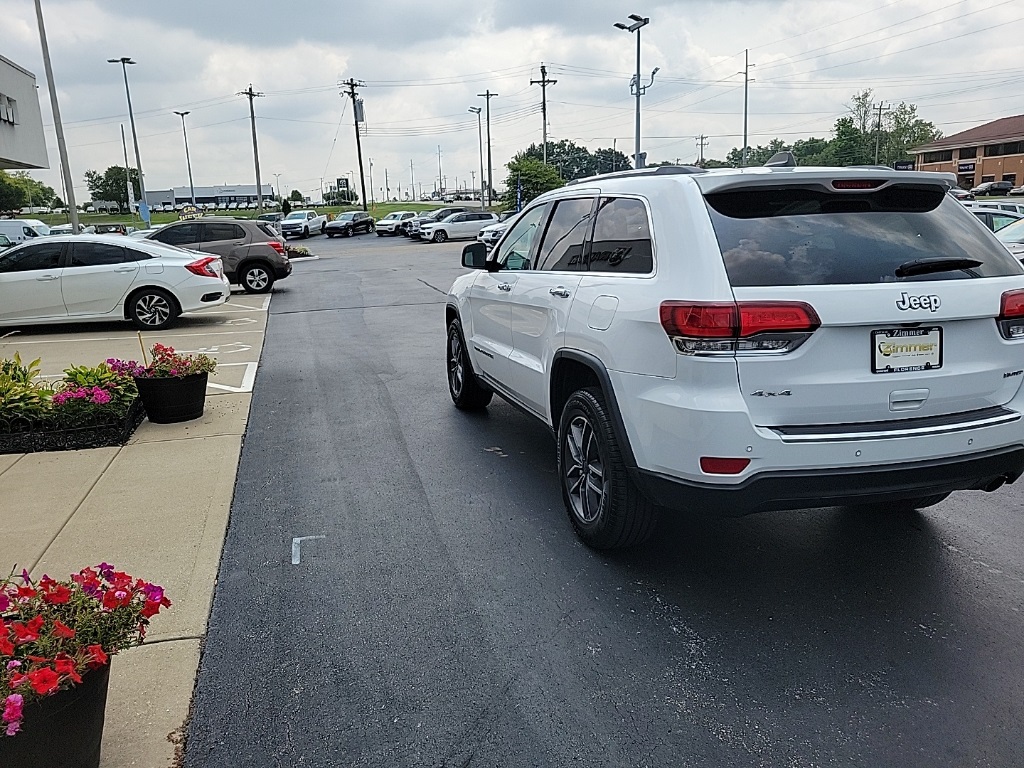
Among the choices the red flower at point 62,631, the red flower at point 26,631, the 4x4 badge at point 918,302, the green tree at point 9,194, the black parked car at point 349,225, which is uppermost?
the green tree at point 9,194

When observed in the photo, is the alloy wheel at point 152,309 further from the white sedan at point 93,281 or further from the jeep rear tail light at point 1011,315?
the jeep rear tail light at point 1011,315

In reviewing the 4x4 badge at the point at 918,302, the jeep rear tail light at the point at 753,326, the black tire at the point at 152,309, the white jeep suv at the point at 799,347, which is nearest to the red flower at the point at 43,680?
the white jeep suv at the point at 799,347

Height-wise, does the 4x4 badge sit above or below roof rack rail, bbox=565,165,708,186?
below

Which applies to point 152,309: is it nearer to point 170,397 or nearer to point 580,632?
point 170,397

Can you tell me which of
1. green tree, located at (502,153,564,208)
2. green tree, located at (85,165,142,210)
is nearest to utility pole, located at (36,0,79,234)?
green tree, located at (502,153,564,208)

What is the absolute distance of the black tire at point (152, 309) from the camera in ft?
43.4

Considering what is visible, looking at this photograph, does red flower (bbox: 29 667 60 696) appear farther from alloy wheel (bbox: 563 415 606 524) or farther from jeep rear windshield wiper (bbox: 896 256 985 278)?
jeep rear windshield wiper (bbox: 896 256 985 278)

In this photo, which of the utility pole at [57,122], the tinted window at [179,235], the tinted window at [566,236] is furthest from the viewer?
the utility pole at [57,122]

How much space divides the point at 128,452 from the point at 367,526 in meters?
2.69

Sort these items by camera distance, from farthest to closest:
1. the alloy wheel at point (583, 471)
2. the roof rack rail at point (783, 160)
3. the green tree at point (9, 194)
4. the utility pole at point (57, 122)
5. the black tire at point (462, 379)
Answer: the green tree at point (9, 194) < the utility pole at point (57, 122) < the black tire at point (462, 379) < the roof rack rail at point (783, 160) < the alloy wheel at point (583, 471)

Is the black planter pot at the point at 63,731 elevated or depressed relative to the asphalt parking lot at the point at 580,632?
elevated

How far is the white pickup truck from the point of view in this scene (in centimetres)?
5234

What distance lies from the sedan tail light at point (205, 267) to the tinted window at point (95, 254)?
1040 millimetres

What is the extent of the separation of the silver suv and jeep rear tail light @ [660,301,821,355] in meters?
17.5
